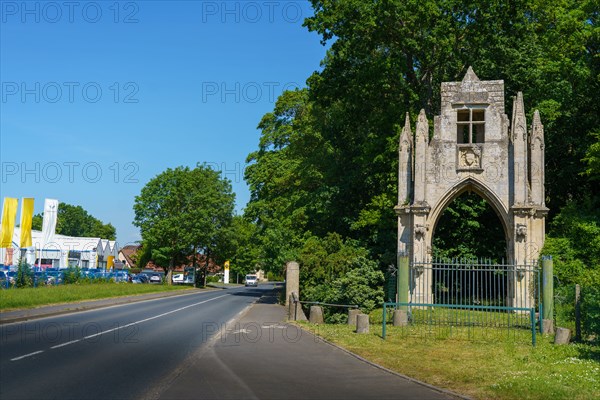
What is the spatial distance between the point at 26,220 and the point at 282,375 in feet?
111

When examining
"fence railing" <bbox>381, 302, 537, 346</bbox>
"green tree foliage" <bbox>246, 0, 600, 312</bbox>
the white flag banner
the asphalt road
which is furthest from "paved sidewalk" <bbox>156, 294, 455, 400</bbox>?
the white flag banner

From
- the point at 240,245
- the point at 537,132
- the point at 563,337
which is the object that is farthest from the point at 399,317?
the point at 240,245

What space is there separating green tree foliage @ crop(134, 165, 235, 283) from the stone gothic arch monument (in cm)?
4195

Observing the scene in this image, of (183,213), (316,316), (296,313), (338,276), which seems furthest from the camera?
A: (183,213)

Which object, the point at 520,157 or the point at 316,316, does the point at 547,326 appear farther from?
the point at 520,157

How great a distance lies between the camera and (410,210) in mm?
23641

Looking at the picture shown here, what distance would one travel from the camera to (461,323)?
1850 centimetres

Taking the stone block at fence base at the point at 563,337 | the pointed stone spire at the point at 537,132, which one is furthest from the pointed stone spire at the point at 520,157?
the stone block at fence base at the point at 563,337

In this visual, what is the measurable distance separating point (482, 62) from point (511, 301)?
13655mm

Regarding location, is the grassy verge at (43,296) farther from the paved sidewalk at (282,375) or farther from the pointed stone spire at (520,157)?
the pointed stone spire at (520,157)

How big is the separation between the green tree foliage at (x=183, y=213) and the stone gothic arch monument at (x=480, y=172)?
42.0 metres

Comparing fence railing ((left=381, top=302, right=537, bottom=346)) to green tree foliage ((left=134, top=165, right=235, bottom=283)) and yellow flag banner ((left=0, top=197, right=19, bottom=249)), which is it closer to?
yellow flag banner ((left=0, top=197, right=19, bottom=249))

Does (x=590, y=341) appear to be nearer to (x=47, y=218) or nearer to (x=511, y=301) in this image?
(x=511, y=301)

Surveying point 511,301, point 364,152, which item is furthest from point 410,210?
point 364,152
